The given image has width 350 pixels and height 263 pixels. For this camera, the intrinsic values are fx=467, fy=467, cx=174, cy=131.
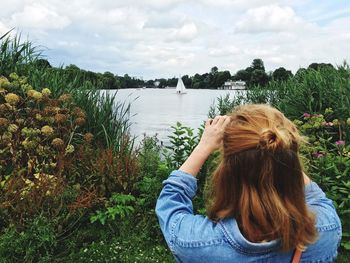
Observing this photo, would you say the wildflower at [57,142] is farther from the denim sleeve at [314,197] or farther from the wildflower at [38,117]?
the denim sleeve at [314,197]

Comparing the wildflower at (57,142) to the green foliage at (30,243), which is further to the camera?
the wildflower at (57,142)

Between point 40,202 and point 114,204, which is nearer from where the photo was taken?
point 40,202

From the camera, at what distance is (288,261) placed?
1.40 metres

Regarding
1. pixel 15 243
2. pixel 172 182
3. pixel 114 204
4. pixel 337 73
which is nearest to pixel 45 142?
pixel 114 204

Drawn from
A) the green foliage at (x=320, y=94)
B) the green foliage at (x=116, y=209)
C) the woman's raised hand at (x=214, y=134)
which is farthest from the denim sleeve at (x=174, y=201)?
the green foliage at (x=320, y=94)

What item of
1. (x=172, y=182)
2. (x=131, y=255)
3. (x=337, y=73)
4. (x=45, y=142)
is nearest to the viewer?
(x=172, y=182)

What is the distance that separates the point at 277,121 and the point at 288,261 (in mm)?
426

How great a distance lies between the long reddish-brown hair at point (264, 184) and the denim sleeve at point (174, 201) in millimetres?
125

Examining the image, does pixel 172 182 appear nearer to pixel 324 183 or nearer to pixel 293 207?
pixel 293 207

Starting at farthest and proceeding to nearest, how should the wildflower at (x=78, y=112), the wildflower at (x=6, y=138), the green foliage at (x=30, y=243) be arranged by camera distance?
the wildflower at (x=78, y=112) < the wildflower at (x=6, y=138) < the green foliage at (x=30, y=243)

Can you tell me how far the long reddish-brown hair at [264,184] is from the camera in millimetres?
1371

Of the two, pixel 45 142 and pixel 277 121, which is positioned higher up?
pixel 277 121

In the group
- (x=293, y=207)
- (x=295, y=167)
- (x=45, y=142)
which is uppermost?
(x=295, y=167)

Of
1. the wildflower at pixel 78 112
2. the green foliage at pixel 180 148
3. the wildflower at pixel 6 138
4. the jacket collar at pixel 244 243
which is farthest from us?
the wildflower at pixel 78 112
